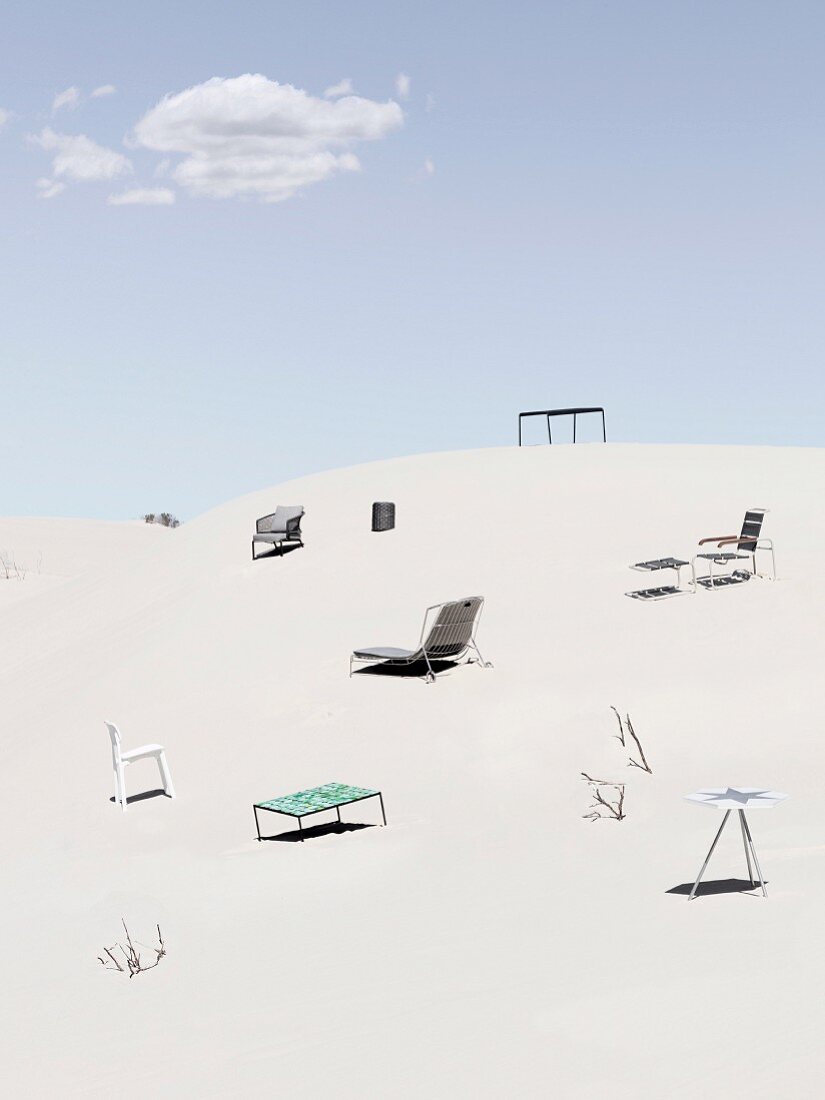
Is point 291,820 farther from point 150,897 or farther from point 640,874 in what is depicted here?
point 640,874

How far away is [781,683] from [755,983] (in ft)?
20.0

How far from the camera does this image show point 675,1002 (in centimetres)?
546

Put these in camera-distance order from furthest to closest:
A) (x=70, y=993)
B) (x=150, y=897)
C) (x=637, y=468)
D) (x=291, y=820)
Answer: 1. (x=637, y=468)
2. (x=291, y=820)
3. (x=150, y=897)
4. (x=70, y=993)

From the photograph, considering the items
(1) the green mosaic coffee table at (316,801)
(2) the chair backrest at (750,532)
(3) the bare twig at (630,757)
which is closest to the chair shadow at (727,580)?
(2) the chair backrest at (750,532)

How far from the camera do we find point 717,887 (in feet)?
22.8

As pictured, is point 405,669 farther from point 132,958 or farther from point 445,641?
point 132,958

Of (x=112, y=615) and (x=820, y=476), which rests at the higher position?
(x=820, y=476)

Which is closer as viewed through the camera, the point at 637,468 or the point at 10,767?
the point at 10,767

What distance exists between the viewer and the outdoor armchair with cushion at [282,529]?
19.5m

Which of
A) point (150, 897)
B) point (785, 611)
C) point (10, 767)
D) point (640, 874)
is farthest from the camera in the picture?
point (785, 611)

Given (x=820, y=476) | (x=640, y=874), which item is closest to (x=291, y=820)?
(x=640, y=874)

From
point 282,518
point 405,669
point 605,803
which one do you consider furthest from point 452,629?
point 282,518

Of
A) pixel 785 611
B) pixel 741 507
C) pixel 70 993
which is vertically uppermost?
pixel 741 507

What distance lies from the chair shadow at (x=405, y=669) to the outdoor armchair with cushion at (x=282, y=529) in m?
6.50
